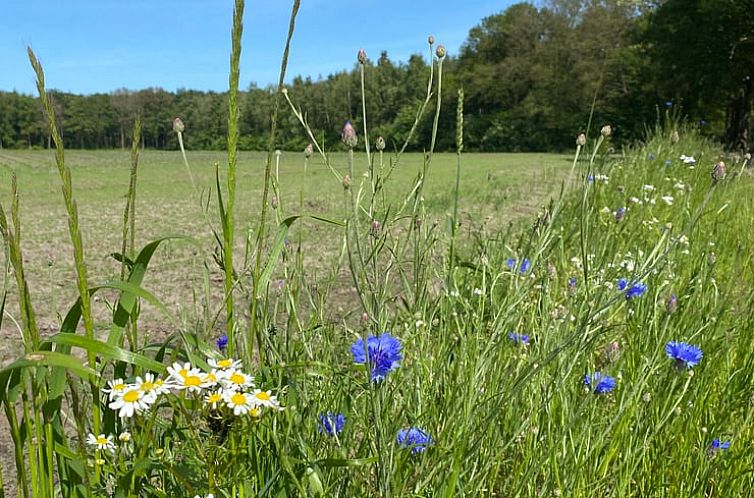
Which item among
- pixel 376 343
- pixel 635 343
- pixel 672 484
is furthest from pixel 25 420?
pixel 635 343

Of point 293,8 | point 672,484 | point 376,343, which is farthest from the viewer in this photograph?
point 672,484

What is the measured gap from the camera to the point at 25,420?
508 mm

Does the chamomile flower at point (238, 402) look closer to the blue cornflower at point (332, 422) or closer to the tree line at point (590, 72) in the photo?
the blue cornflower at point (332, 422)

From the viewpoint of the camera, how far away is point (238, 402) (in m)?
0.53

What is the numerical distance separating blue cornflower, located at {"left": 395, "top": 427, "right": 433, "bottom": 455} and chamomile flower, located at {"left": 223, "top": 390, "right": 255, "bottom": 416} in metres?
0.29

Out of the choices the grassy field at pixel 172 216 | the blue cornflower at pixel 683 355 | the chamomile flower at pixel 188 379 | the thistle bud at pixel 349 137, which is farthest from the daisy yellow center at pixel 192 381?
the blue cornflower at pixel 683 355

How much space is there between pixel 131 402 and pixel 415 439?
1.35ft

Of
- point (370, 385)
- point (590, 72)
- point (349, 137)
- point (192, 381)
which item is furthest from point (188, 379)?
point (590, 72)

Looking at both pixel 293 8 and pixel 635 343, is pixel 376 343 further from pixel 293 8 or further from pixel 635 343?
pixel 635 343

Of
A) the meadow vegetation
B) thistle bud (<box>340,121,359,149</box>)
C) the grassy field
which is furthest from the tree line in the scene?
thistle bud (<box>340,121,359,149</box>)

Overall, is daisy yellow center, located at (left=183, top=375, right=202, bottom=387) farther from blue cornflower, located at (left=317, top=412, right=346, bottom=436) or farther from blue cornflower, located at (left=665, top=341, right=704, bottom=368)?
blue cornflower, located at (left=665, top=341, right=704, bottom=368)

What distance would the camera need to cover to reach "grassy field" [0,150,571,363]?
6.79 ft

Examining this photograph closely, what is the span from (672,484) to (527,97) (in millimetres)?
24319

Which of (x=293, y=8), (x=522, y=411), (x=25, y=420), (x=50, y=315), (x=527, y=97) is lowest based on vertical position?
(x=50, y=315)
